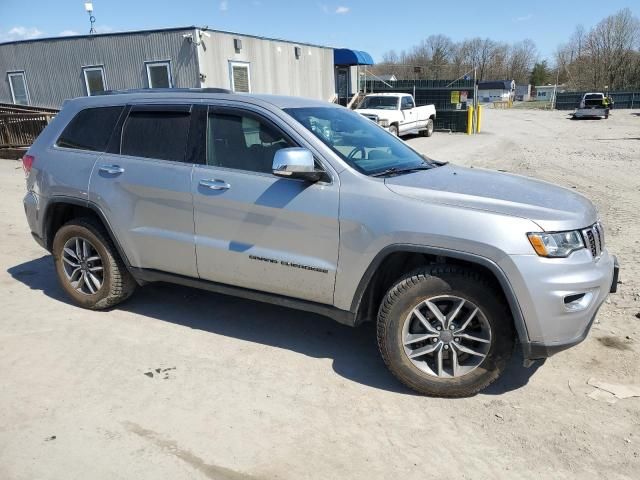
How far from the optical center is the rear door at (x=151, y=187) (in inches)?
156

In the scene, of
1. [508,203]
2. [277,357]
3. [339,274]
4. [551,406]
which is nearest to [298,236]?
[339,274]

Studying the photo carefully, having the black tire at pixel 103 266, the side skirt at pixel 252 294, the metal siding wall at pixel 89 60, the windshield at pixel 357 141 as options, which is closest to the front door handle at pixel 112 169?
the black tire at pixel 103 266

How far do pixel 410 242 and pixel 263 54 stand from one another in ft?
64.4

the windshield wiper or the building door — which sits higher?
the building door

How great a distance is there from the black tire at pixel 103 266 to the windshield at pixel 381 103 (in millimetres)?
17354

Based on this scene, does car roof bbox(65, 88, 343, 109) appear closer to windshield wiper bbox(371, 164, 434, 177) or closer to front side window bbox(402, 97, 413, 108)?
windshield wiper bbox(371, 164, 434, 177)

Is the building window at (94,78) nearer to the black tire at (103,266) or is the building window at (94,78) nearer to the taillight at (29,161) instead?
the taillight at (29,161)

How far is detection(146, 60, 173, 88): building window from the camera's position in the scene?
1844cm

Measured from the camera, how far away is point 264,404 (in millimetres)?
3266

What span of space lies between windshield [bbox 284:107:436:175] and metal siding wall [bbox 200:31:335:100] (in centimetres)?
1493

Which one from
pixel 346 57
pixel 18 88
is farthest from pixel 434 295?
pixel 346 57

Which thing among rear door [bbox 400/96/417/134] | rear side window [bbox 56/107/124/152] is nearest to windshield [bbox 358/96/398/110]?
rear door [bbox 400/96/417/134]

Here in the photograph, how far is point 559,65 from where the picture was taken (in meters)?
94.6

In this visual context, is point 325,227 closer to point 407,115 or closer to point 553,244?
point 553,244
